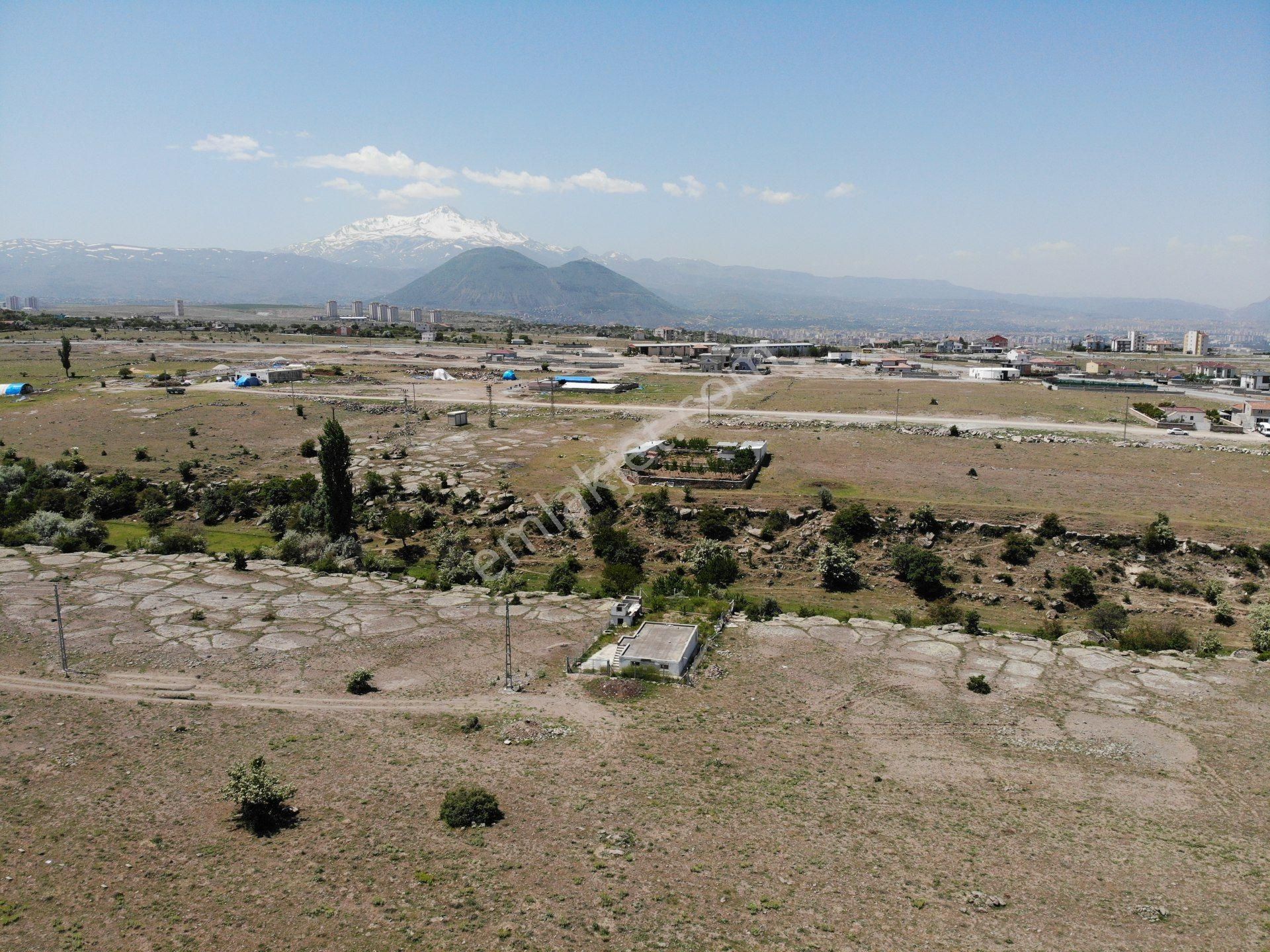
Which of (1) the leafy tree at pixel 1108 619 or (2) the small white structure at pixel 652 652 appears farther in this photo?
(1) the leafy tree at pixel 1108 619

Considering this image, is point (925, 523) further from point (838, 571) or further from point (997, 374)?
point (997, 374)

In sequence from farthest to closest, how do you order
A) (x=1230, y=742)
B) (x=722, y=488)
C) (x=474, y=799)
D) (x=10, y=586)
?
(x=722, y=488), (x=10, y=586), (x=1230, y=742), (x=474, y=799)

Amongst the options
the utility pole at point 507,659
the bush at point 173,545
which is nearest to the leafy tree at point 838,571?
the utility pole at point 507,659

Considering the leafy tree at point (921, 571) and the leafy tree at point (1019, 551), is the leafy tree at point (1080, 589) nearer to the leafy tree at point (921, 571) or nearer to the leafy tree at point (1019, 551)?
the leafy tree at point (1019, 551)

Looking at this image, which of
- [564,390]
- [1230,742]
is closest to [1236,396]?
[564,390]

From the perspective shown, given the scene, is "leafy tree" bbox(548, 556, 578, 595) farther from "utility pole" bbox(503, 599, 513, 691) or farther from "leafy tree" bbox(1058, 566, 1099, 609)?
"leafy tree" bbox(1058, 566, 1099, 609)

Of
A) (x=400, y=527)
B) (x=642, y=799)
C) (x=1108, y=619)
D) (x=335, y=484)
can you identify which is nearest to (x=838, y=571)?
(x=1108, y=619)

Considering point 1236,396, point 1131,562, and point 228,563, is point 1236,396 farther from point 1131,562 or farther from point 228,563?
point 228,563
